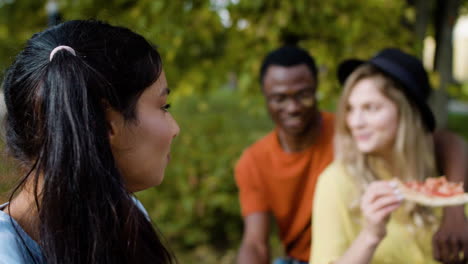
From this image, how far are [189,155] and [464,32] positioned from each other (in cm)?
2834

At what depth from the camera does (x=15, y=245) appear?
146cm

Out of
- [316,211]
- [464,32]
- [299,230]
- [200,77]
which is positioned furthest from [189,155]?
[464,32]

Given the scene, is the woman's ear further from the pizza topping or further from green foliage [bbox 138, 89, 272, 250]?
green foliage [bbox 138, 89, 272, 250]

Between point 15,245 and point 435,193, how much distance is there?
1.84 m

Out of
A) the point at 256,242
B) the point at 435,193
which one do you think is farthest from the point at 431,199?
the point at 256,242

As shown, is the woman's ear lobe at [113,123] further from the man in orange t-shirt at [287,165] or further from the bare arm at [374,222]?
the man in orange t-shirt at [287,165]

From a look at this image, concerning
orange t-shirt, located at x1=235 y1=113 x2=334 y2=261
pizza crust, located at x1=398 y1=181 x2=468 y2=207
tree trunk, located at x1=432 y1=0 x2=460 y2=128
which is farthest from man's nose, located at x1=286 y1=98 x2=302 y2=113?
tree trunk, located at x1=432 y1=0 x2=460 y2=128

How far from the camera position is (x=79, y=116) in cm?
146

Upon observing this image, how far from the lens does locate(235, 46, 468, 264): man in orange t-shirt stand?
336 cm

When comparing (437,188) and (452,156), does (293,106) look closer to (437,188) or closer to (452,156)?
(452,156)

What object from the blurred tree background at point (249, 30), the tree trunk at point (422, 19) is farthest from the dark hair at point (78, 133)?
the tree trunk at point (422, 19)

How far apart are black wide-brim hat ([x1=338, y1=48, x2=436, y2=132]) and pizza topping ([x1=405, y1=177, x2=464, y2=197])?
40 centimetres

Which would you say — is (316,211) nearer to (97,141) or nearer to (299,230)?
(299,230)

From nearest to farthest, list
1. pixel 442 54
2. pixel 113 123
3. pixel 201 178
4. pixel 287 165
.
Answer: pixel 113 123
pixel 287 165
pixel 442 54
pixel 201 178
